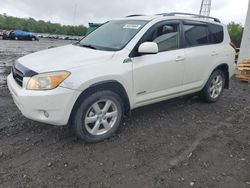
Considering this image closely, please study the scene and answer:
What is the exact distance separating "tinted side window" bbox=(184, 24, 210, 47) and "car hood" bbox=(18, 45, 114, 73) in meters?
1.85

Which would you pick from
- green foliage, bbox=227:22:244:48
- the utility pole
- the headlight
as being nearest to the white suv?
the headlight

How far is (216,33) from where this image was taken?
19.6ft

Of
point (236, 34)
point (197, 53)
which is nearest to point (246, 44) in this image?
point (197, 53)

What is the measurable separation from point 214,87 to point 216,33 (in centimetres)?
116

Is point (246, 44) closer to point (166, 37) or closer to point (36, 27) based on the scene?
point (166, 37)

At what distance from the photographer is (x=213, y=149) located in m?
3.99

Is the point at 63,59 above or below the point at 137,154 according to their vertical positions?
above

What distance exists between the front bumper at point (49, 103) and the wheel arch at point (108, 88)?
125 mm

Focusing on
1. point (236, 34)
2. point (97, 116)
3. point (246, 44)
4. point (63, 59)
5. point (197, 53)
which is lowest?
point (236, 34)

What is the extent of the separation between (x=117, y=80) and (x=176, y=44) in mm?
1569

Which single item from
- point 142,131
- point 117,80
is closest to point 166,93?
point 142,131

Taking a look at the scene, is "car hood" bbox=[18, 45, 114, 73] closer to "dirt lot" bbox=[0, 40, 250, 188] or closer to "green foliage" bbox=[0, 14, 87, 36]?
"dirt lot" bbox=[0, 40, 250, 188]

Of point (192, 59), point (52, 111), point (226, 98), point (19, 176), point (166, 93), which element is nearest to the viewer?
point (19, 176)

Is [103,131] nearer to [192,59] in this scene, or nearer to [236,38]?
[192,59]
